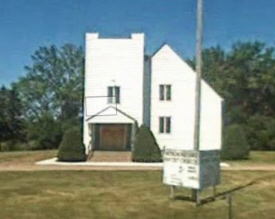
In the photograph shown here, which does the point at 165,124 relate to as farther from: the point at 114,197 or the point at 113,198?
the point at 113,198

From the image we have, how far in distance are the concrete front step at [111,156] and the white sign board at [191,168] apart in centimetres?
1782

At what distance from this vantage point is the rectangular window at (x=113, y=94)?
4088cm

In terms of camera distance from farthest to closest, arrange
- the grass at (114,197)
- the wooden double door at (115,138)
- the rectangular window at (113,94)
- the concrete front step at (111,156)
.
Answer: the wooden double door at (115,138), the rectangular window at (113,94), the concrete front step at (111,156), the grass at (114,197)

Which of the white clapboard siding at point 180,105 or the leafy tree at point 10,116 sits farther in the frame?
the leafy tree at point 10,116

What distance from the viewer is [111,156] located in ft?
125

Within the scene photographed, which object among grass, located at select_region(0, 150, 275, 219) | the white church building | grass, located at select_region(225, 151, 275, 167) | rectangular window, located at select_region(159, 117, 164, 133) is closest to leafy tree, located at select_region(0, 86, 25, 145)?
the white church building

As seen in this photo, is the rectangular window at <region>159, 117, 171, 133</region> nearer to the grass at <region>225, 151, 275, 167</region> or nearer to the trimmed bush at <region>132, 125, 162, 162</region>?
the trimmed bush at <region>132, 125, 162, 162</region>

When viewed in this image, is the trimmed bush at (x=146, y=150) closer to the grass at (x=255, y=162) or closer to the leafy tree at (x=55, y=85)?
the grass at (x=255, y=162)

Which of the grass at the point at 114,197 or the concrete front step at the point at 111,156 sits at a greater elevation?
the concrete front step at the point at 111,156

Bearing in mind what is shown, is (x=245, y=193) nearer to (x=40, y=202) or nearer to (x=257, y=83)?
(x=40, y=202)

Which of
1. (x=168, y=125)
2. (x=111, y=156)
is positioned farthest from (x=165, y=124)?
(x=111, y=156)

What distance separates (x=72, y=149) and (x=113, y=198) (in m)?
16.1

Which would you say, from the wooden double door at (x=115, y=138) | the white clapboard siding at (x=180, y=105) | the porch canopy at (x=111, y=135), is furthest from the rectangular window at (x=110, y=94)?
the white clapboard siding at (x=180, y=105)

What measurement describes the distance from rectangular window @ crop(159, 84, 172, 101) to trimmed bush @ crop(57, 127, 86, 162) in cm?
945
